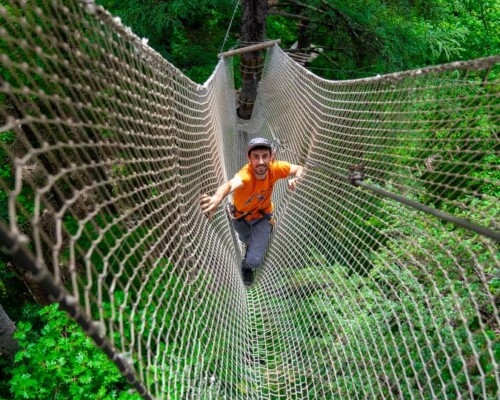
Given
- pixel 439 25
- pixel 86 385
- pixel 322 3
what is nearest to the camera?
pixel 86 385

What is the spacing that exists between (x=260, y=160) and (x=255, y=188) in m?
0.22

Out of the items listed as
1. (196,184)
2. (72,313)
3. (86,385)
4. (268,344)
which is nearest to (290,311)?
(268,344)

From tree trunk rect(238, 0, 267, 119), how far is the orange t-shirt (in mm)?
2642

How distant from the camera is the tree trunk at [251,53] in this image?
480cm

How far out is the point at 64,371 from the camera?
2.21 meters

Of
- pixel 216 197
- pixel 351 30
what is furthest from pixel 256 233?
pixel 351 30

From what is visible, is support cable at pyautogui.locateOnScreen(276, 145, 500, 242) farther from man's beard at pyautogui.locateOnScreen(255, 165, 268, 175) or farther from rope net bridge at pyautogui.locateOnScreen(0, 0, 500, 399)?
man's beard at pyautogui.locateOnScreen(255, 165, 268, 175)

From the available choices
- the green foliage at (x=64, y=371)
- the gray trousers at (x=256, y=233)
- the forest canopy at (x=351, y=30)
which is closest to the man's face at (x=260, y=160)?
the gray trousers at (x=256, y=233)

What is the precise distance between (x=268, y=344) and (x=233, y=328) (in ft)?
0.84

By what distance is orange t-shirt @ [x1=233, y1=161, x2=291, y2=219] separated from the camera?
2.50m

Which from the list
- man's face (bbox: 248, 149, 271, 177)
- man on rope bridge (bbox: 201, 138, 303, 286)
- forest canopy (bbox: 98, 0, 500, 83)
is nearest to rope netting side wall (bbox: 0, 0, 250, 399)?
man on rope bridge (bbox: 201, 138, 303, 286)

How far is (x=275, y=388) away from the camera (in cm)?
208

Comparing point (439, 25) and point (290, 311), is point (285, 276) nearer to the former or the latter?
point (290, 311)

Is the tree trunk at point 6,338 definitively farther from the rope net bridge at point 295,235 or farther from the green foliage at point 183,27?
the green foliage at point 183,27
